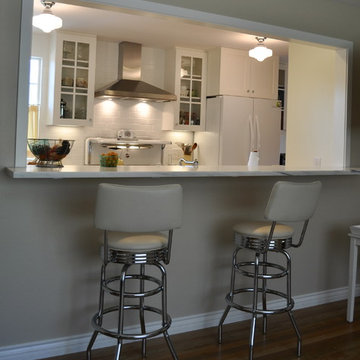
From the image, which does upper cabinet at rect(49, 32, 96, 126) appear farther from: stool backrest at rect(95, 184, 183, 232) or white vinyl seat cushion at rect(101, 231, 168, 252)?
stool backrest at rect(95, 184, 183, 232)

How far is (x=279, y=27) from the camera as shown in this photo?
367 centimetres

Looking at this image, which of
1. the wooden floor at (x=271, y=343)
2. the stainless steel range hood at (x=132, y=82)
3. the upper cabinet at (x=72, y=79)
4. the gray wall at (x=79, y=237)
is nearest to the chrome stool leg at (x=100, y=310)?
the wooden floor at (x=271, y=343)

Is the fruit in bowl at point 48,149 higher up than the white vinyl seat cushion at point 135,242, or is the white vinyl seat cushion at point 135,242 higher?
the fruit in bowl at point 48,149

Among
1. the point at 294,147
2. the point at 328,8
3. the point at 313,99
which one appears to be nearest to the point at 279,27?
the point at 328,8

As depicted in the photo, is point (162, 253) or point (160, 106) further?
point (160, 106)

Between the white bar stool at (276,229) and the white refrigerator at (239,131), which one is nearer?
the white bar stool at (276,229)

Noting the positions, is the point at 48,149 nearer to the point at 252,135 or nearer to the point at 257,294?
the point at 257,294

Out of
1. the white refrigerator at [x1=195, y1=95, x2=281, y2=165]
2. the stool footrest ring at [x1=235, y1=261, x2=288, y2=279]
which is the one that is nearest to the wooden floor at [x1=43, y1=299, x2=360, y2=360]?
the stool footrest ring at [x1=235, y1=261, x2=288, y2=279]

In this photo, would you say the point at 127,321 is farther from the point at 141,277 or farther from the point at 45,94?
the point at 45,94

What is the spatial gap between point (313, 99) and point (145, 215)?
2.75 metres

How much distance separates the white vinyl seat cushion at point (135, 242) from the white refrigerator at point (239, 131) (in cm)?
397

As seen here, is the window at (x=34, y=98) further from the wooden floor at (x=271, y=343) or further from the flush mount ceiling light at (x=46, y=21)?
the wooden floor at (x=271, y=343)

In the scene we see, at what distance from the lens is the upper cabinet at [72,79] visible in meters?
5.89

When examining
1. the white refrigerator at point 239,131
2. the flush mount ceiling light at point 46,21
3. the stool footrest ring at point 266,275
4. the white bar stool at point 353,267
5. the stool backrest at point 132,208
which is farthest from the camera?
the white refrigerator at point 239,131
